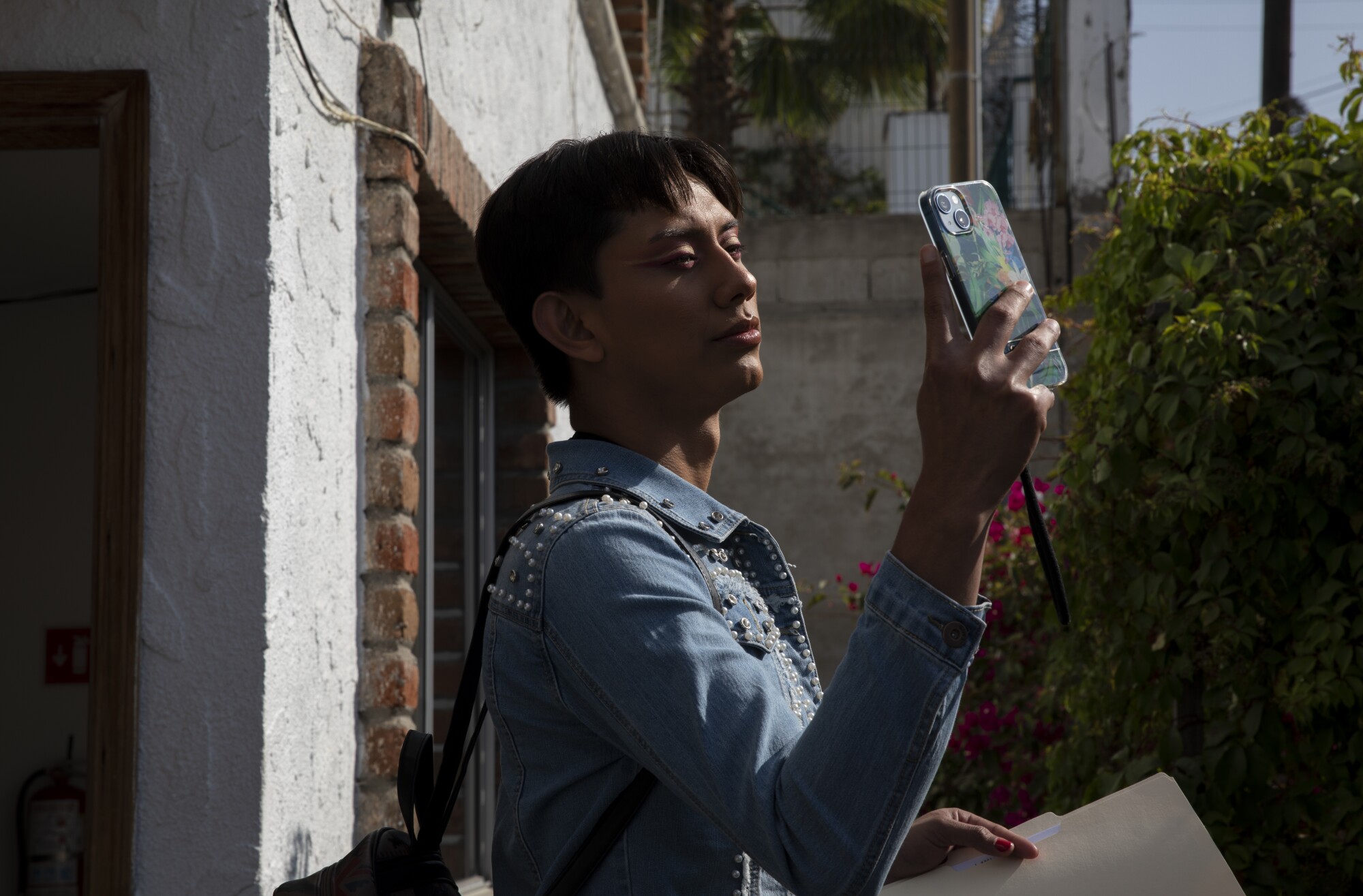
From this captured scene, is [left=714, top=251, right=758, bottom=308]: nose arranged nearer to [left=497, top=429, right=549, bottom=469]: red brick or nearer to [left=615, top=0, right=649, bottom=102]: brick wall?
[left=497, top=429, right=549, bottom=469]: red brick

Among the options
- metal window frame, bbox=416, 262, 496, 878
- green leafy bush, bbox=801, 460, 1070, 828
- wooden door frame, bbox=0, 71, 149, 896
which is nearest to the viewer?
wooden door frame, bbox=0, 71, 149, 896

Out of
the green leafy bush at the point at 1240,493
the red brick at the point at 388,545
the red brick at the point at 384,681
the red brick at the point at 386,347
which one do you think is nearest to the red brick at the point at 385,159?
the red brick at the point at 386,347

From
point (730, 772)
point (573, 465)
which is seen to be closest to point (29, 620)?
point (573, 465)

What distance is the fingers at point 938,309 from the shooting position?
3.24ft

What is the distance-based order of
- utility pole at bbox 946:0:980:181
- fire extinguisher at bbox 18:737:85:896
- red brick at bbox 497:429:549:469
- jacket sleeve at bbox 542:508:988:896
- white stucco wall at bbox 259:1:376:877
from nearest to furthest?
jacket sleeve at bbox 542:508:988:896
white stucco wall at bbox 259:1:376:877
red brick at bbox 497:429:549:469
fire extinguisher at bbox 18:737:85:896
utility pole at bbox 946:0:980:181

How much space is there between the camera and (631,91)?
6.21 meters

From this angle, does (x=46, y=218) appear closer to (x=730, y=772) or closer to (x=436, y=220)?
(x=436, y=220)

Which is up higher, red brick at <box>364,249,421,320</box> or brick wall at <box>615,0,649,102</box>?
brick wall at <box>615,0,649,102</box>

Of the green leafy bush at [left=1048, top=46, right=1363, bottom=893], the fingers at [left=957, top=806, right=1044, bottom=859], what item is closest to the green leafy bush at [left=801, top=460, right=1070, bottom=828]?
the green leafy bush at [left=1048, top=46, right=1363, bottom=893]

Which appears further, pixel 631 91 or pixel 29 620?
pixel 631 91

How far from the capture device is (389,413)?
262cm

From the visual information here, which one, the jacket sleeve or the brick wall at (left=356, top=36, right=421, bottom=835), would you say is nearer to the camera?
the jacket sleeve

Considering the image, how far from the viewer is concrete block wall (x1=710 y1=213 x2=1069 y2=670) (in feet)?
28.1

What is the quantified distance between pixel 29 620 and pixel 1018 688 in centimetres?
360
